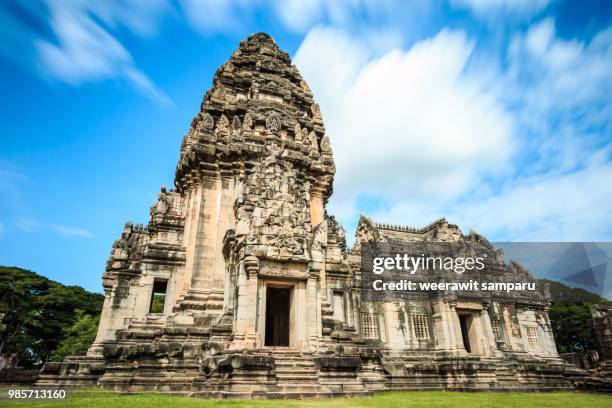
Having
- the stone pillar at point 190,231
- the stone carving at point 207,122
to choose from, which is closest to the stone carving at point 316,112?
the stone carving at point 207,122

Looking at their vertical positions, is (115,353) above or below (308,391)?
above

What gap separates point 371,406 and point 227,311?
6.21 meters

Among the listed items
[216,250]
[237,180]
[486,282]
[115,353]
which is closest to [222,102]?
[237,180]

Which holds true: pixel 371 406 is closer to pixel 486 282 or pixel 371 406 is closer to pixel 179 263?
pixel 179 263

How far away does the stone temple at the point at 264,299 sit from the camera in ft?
39.6

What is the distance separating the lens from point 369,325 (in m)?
25.2

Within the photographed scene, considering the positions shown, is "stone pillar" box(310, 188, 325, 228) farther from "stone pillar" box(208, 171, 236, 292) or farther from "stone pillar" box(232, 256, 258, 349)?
"stone pillar" box(232, 256, 258, 349)

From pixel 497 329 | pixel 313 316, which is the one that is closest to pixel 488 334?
pixel 497 329

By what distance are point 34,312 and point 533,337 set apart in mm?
48794

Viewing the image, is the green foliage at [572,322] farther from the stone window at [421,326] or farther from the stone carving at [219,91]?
the stone carving at [219,91]

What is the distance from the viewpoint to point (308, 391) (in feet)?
34.8

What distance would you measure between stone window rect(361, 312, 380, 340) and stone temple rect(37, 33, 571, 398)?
2.6 inches

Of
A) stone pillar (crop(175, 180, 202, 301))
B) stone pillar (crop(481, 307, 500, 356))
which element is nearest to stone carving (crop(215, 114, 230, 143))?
stone pillar (crop(175, 180, 202, 301))

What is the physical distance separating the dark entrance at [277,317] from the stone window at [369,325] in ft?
31.7
